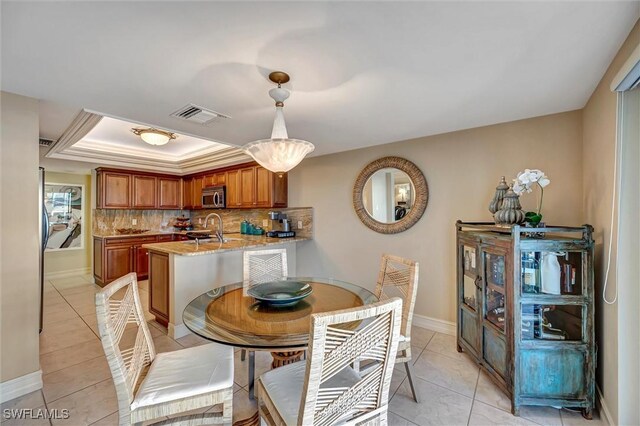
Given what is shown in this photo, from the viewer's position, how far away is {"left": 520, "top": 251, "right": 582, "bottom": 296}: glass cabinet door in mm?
1797

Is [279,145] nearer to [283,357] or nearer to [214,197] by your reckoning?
[283,357]

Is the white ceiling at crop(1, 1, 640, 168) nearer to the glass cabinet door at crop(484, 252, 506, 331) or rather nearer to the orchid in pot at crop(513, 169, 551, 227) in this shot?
the orchid in pot at crop(513, 169, 551, 227)

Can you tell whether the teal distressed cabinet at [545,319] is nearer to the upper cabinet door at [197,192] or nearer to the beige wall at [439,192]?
the beige wall at [439,192]

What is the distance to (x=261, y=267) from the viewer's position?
2598mm

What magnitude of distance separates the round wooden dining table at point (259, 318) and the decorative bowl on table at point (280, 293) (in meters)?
0.05

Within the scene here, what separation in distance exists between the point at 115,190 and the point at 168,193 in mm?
971

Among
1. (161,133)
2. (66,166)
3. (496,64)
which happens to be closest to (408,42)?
(496,64)

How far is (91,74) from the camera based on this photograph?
1688 millimetres

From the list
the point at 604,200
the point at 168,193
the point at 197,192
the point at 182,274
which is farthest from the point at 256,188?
the point at 604,200

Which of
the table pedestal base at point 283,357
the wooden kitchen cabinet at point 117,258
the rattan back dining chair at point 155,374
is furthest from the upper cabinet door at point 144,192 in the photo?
the table pedestal base at point 283,357

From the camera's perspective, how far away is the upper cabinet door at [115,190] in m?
4.80

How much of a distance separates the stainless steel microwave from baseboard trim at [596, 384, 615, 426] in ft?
16.6

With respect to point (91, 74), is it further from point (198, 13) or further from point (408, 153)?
point (408, 153)

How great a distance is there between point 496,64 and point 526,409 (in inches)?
90.7
